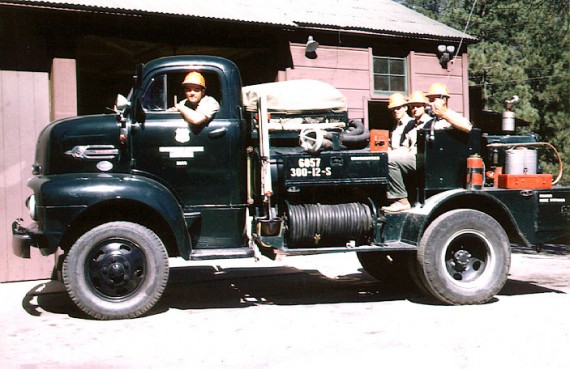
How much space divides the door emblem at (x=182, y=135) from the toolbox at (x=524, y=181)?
3.51 m

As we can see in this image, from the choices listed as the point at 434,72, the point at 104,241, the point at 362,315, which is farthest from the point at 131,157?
the point at 434,72

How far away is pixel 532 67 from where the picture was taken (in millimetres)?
32281

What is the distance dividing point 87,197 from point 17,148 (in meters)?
3.53

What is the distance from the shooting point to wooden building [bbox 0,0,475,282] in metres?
9.58

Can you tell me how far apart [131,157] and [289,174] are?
164 centimetres

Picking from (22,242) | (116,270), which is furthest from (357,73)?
(22,242)

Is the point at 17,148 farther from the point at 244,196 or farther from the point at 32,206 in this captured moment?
the point at 244,196

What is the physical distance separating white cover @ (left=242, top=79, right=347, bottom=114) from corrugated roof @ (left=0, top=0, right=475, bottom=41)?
10.7 feet

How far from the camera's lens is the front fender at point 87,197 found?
6613mm

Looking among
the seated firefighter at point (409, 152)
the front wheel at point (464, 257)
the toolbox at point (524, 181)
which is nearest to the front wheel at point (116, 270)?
the seated firefighter at point (409, 152)

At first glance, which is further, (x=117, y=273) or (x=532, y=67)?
(x=532, y=67)

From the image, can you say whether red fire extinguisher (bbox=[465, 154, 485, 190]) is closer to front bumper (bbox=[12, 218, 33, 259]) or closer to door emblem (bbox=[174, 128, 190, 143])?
door emblem (bbox=[174, 128, 190, 143])

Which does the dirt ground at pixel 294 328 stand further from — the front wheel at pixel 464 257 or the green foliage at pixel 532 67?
the green foliage at pixel 532 67

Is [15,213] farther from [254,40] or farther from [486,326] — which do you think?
[486,326]
